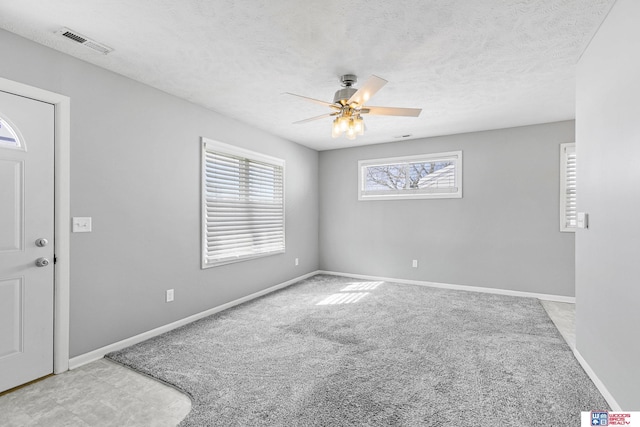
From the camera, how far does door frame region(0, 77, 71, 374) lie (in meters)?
2.33

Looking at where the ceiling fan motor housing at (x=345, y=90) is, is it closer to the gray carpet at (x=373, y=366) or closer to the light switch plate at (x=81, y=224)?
the gray carpet at (x=373, y=366)

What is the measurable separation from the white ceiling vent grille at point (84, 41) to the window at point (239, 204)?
1.36 m

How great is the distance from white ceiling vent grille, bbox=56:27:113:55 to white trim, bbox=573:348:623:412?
4254 mm

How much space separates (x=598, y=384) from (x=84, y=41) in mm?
4459

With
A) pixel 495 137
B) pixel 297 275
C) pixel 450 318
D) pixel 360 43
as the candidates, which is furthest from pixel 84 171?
pixel 495 137

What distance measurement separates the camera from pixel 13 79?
2.13m

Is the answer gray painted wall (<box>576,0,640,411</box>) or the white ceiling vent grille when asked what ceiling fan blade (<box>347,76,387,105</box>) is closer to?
gray painted wall (<box>576,0,640,411</box>)

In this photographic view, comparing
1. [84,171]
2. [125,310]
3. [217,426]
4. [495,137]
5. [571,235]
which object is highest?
[495,137]

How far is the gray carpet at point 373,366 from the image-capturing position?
1.84 metres

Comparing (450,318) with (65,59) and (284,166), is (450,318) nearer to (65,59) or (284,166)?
(284,166)

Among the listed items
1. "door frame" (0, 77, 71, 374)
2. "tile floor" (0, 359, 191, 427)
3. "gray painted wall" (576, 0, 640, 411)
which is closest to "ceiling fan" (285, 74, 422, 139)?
"gray painted wall" (576, 0, 640, 411)

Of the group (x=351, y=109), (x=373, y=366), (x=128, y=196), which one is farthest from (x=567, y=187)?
(x=128, y=196)

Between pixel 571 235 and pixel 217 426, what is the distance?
486 cm

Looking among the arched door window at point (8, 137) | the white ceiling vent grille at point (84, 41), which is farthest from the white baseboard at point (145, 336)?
the white ceiling vent grille at point (84, 41)
